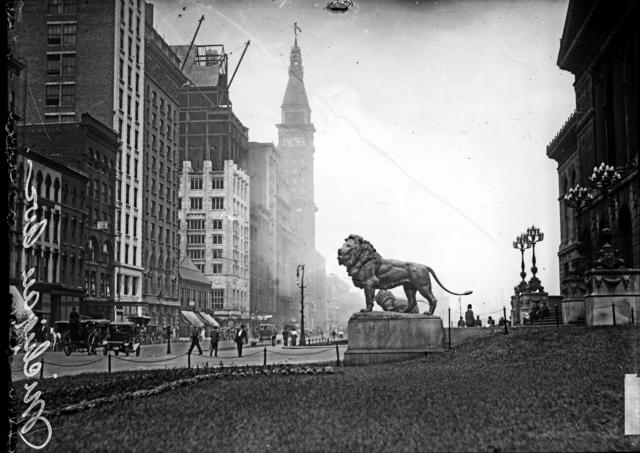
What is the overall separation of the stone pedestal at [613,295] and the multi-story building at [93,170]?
16.7m

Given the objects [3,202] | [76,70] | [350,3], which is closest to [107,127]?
[76,70]

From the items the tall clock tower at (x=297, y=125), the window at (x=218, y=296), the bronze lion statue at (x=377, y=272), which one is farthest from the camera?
the window at (x=218, y=296)

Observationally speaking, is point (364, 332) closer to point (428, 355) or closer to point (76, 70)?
point (428, 355)

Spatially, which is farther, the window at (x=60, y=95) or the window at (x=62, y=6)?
the window at (x=60, y=95)

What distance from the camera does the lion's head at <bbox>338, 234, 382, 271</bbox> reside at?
2108cm

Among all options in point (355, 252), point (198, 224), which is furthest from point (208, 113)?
point (198, 224)

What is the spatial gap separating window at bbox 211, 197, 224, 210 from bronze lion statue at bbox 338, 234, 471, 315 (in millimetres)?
30781

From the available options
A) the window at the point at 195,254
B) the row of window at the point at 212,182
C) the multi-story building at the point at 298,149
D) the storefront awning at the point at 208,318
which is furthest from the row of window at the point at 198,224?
the storefront awning at the point at 208,318

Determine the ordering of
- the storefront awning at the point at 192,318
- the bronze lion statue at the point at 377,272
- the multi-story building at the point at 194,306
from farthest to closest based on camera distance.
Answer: the storefront awning at the point at 192,318 < the multi-story building at the point at 194,306 < the bronze lion statue at the point at 377,272

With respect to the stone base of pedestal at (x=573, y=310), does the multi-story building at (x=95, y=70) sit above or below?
above

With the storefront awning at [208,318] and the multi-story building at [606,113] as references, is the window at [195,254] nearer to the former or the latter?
the storefront awning at [208,318]

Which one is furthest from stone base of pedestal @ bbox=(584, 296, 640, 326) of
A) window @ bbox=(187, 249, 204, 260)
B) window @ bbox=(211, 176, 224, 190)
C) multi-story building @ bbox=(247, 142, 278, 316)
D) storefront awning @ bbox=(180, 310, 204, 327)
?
window @ bbox=(187, 249, 204, 260)

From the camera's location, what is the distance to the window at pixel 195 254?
65688 mm

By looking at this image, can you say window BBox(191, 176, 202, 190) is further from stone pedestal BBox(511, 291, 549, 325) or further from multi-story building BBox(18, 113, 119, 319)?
stone pedestal BBox(511, 291, 549, 325)
